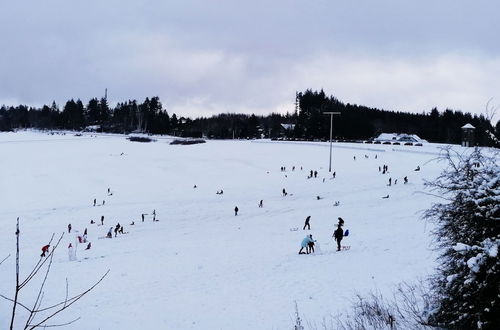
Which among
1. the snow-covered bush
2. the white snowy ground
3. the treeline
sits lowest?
the white snowy ground

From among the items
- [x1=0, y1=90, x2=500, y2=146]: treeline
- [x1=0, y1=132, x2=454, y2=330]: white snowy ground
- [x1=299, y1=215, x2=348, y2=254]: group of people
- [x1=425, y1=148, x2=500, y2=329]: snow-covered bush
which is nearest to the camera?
[x1=425, y1=148, x2=500, y2=329]: snow-covered bush

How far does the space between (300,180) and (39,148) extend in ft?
185

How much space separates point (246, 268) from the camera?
16641mm

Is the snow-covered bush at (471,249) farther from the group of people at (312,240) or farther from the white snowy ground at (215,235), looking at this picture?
the group of people at (312,240)

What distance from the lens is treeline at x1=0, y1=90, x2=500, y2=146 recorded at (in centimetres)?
10106

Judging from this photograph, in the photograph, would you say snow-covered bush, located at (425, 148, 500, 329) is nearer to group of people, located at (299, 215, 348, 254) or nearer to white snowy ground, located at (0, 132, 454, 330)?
white snowy ground, located at (0, 132, 454, 330)

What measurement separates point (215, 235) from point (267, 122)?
12773cm

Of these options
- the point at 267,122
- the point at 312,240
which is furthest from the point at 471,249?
the point at 267,122

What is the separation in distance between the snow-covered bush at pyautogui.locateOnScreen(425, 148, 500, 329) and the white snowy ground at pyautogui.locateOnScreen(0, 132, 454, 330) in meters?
4.66

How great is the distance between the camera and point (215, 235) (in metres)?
25.3

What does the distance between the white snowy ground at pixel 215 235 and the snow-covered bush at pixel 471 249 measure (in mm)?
4663

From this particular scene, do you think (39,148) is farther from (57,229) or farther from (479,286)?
(479,286)

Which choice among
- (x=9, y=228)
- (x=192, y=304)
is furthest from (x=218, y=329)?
(x=9, y=228)

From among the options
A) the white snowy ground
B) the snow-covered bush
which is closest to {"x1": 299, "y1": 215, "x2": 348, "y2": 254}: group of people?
the white snowy ground
